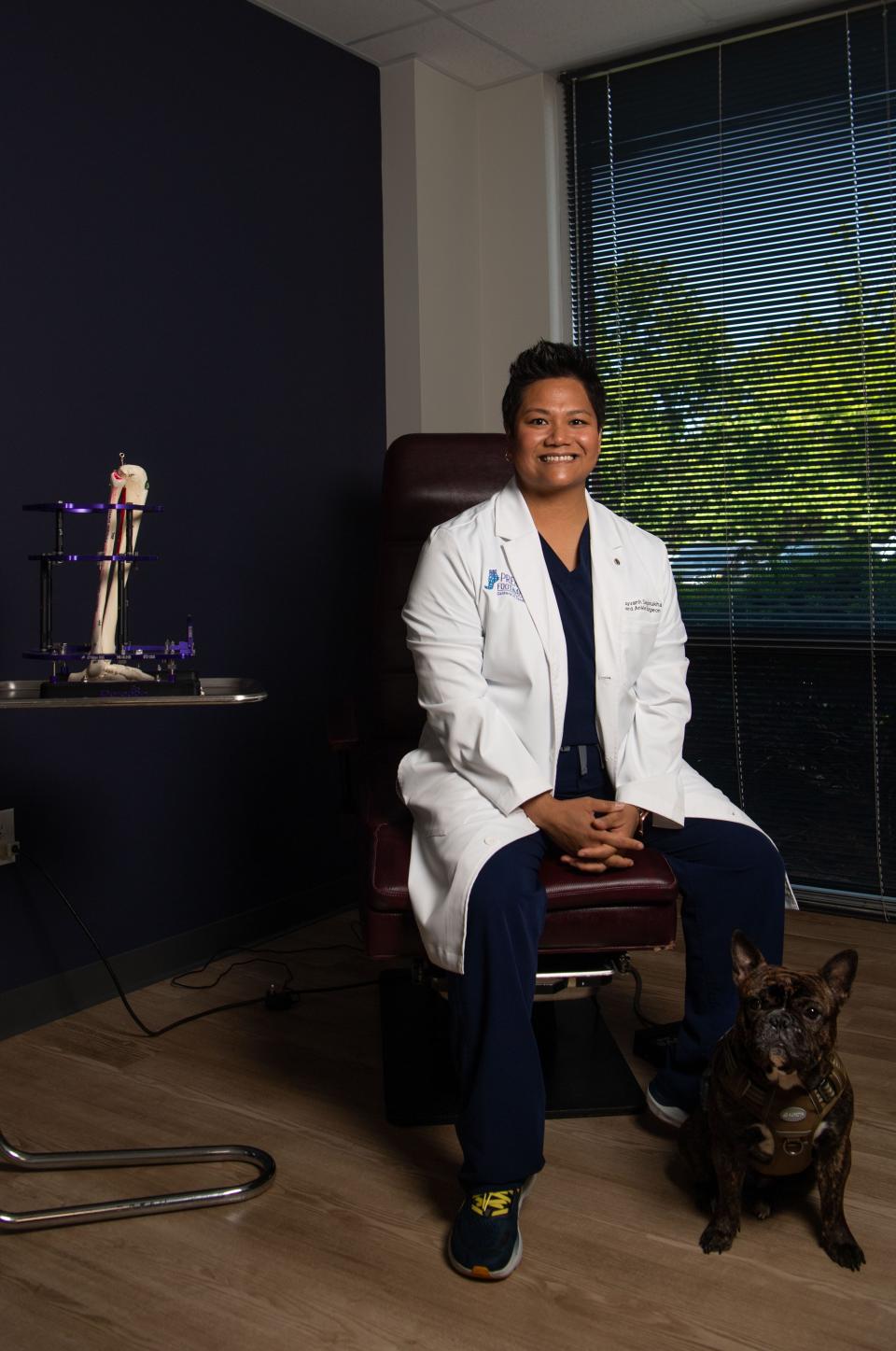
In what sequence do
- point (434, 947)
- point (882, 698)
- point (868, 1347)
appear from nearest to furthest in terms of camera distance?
point (868, 1347), point (434, 947), point (882, 698)

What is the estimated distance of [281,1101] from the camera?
7.00 feet

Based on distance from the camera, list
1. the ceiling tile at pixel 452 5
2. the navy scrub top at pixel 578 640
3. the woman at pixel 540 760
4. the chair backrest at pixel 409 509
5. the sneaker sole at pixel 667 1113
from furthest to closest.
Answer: the ceiling tile at pixel 452 5, the chair backrest at pixel 409 509, the navy scrub top at pixel 578 640, the sneaker sole at pixel 667 1113, the woman at pixel 540 760

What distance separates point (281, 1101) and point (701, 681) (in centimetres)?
175

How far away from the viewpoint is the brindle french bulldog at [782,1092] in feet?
4.96

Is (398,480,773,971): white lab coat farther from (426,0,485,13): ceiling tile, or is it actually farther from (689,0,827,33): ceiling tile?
(689,0,827,33): ceiling tile

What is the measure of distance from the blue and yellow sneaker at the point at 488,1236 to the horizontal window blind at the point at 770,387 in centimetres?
179

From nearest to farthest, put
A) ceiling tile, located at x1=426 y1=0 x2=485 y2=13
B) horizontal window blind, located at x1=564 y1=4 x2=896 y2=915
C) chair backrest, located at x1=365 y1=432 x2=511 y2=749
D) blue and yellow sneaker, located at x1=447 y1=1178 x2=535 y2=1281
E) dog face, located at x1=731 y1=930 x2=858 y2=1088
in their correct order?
1. dog face, located at x1=731 y1=930 x2=858 y2=1088
2. blue and yellow sneaker, located at x1=447 y1=1178 x2=535 y2=1281
3. chair backrest, located at x1=365 y1=432 x2=511 y2=749
4. ceiling tile, located at x1=426 y1=0 x2=485 y2=13
5. horizontal window blind, located at x1=564 y1=4 x2=896 y2=915

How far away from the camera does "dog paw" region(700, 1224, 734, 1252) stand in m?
1.67

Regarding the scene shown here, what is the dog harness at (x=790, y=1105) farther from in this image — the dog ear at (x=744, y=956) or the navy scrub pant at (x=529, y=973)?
the navy scrub pant at (x=529, y=973)

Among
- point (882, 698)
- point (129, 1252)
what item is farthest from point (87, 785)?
point (882, 698)

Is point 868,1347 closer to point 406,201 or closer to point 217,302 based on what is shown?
point 217,302

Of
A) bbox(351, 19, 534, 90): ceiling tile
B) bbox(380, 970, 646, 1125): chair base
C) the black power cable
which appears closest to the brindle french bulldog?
bbox(380, 970, 646, 1125): chair base

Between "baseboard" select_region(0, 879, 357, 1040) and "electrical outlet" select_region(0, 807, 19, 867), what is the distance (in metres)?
0.27

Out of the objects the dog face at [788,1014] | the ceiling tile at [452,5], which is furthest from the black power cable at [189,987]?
the ceiling tile at [452,5]
